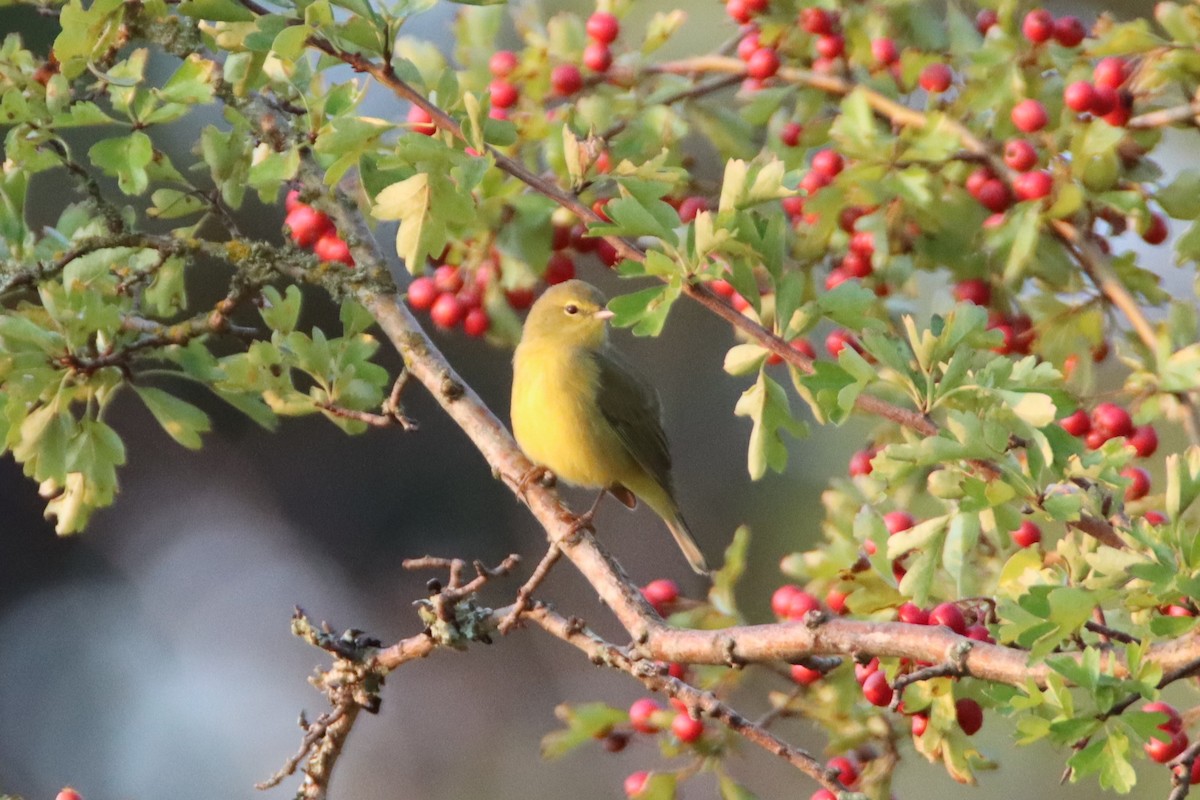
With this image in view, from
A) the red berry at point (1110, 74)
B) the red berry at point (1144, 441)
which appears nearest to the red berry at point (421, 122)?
the red berry at point (1110, 74)

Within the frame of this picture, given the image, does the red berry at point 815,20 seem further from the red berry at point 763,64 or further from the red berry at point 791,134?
the red berry at point 791,134

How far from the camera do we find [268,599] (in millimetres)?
11602

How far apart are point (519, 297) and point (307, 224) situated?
64 cm

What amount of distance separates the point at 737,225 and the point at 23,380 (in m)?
1.47

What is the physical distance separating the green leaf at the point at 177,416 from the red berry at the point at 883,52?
6.48 ft

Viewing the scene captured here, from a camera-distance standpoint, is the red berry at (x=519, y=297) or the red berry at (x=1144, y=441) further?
the red berry at (x=519, y=297)

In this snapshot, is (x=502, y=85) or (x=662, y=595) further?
(x=502, y=85)

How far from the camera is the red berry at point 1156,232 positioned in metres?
3.59

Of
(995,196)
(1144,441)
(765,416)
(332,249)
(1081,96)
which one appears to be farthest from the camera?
(332,249)

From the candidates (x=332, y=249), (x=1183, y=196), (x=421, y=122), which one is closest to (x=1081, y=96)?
(x=1183, y=196)

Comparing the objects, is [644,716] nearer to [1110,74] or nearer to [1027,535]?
[1027,535]

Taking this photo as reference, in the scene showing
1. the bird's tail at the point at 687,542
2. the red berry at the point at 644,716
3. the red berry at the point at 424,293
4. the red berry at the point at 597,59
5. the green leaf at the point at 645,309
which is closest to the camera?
the green leaf at the point at 645,309

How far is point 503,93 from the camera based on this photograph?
372 centimetres

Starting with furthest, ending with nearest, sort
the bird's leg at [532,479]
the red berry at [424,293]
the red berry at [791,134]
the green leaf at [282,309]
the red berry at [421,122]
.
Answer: the red berry at [424,293] < the red berry at [791,134] < the bird's leg at [532,479] < the green leaf at [282,309] < the red berry at [421,122]
